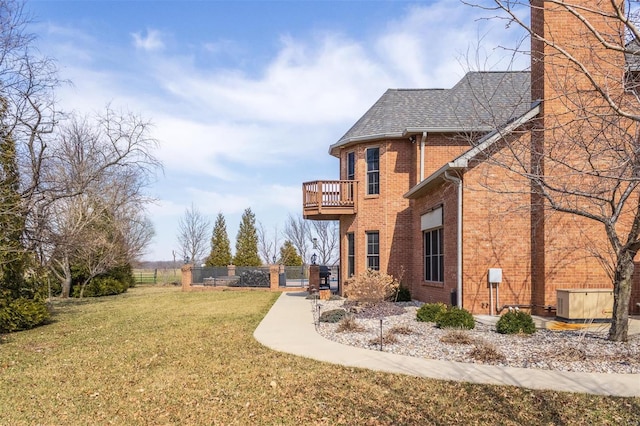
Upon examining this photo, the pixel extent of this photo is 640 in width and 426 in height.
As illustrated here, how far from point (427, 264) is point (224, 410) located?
37.9ft

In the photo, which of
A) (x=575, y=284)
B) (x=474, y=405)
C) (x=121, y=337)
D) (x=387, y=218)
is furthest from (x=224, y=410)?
(x=387, y=218)

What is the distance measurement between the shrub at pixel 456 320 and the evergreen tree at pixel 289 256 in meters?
33.6

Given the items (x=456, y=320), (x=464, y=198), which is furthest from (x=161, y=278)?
(x=456, y=320)

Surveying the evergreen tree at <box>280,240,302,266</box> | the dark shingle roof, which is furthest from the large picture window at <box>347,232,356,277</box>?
the evergreen tree at <box>280,240,302,266</box>

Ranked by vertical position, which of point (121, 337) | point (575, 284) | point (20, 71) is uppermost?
point (20, 71)

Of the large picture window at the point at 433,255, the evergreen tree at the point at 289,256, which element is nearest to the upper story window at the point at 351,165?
the large picture window at the point at 433,255

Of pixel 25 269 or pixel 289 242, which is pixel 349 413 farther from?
pixel 289 242

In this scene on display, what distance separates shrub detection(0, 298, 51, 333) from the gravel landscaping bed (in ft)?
26.1

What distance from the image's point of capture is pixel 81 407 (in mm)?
5945

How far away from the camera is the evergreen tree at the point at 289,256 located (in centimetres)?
4422

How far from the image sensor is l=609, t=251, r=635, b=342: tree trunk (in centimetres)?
881

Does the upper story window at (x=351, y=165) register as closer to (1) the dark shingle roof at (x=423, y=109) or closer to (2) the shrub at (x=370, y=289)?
(1) the dark shingle roof at (x=423, y=109)

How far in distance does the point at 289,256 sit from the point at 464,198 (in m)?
32.9

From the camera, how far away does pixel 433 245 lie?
51.2 feet
